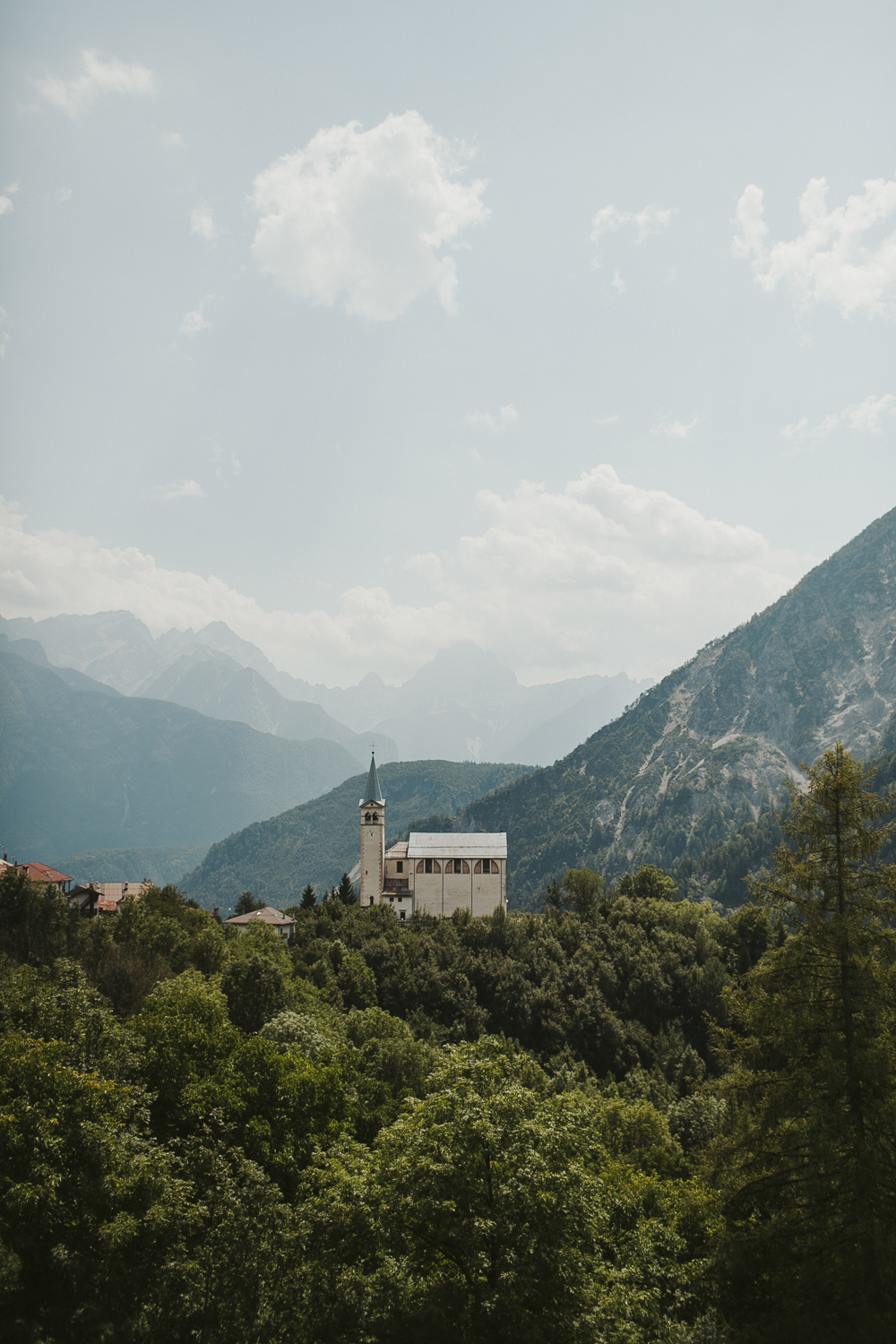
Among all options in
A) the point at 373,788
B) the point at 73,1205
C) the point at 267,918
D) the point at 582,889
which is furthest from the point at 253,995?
the point at 582,889

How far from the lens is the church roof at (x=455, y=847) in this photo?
9581 cm

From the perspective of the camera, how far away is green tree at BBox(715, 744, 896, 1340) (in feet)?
53.6

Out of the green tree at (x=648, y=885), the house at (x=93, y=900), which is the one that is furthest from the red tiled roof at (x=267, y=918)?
the green tree at (x=648, y=885)

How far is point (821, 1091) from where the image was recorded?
1792 cm

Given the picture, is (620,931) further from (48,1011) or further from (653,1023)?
(48,1011)

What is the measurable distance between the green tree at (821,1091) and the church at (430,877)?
247 feet

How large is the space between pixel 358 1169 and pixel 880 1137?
13857mm

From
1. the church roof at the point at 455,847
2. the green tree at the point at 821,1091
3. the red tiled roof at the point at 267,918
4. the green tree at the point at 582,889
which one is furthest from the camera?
the church roof at the point at 455,847

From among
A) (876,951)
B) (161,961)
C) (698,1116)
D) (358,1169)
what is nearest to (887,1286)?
(876,951)

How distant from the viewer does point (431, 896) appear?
94.6 metres

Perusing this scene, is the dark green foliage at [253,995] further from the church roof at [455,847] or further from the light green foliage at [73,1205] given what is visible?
the church roof at [455,847]

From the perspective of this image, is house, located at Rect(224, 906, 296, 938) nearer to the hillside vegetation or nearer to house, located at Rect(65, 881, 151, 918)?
house, located at Rect(65, 881, 151, 918)

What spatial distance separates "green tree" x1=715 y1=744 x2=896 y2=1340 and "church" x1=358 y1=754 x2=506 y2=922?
75.3 meters

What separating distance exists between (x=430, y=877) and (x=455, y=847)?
486 centimetres
